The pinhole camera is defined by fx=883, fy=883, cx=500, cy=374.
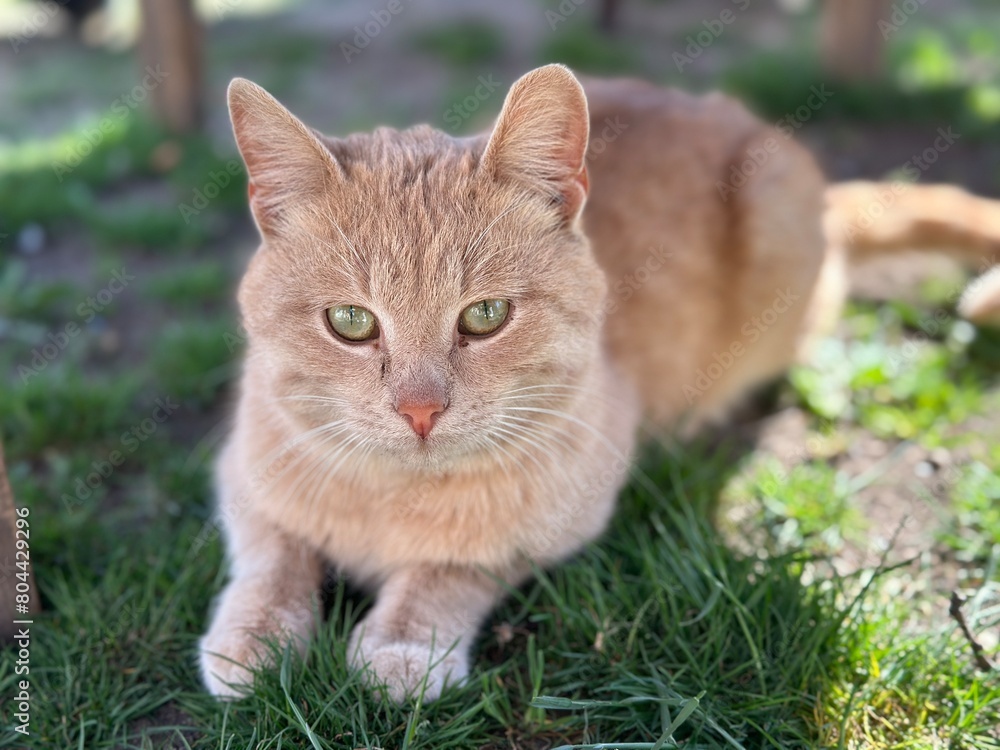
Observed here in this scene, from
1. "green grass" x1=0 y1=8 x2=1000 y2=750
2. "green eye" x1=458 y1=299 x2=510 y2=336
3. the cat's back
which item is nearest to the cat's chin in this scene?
"green eye" x1=458 y1=299 x2=510 y2=336

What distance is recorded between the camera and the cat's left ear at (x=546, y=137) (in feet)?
6.23

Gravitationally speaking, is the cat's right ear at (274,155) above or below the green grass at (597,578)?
above

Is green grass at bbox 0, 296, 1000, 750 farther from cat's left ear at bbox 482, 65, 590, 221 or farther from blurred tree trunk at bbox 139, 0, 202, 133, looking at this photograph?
blurred tree trunk at bbox 139, 0, 202, 133

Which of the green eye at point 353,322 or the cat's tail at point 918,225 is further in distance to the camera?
the cat's tail at point 918,225

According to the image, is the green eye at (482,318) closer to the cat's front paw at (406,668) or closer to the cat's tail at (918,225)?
the cat's front paw at (406,668)

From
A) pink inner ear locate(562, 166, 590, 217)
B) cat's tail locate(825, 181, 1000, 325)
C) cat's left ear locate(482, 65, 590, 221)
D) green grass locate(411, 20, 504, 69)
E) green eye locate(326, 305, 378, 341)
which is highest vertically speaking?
cat's left ear locate(482, 65, 590, 221)

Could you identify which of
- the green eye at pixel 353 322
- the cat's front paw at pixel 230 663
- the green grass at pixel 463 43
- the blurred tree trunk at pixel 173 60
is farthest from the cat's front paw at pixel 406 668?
the green grass at pixel 463 43

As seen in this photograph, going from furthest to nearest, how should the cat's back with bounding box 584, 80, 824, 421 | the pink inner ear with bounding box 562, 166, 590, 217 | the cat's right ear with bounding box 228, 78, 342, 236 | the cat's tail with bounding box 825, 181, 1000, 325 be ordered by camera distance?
the cat's tail with bounding box 825, 181, 1000, 325, the cat's back with bounding box 584, 80, 824, 421, the pink inner ear with bounding box 562, 166, 590, 217, the cat's right ear with bounding box 228, 78, 342, 236

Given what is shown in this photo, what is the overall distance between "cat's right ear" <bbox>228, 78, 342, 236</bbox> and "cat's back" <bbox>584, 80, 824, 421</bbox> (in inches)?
43.5

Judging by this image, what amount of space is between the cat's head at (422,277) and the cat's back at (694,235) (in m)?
0.79

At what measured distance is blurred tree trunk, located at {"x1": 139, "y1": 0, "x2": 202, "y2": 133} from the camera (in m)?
4.75

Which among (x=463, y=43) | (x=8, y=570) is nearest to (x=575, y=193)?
(x=8, y=570)

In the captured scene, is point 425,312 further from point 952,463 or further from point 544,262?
point 952,463

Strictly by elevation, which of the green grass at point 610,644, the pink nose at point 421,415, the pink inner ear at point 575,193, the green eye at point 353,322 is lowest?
the green grass at point 610,644
